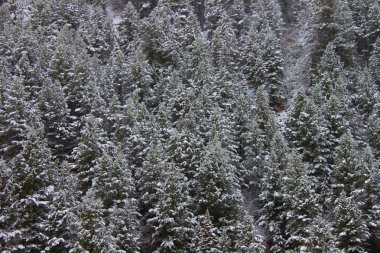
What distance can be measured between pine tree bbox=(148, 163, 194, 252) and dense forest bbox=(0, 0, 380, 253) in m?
0.10

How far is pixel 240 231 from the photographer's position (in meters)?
29.9

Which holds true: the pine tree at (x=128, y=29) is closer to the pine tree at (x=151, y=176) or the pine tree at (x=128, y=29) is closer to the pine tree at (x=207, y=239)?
the pine tree at (x=151, y=176)

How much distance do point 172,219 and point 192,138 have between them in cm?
855

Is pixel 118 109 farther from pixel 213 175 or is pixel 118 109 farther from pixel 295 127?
pixel 295 127

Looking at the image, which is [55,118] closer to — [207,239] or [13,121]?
[13,121]

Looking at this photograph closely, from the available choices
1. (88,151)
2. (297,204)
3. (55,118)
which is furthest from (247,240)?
(55,118)

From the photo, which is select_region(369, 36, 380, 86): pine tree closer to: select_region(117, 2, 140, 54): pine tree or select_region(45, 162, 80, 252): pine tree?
select_region(117, 2, 140, 54): pine tree

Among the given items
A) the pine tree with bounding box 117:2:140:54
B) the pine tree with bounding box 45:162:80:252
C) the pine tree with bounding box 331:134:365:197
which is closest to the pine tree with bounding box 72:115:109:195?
the pine tree with bounding box 45:162:80:252

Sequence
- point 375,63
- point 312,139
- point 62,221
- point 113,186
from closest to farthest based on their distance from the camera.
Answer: point 62,221
point 113,186
point 312,139
point 375,63

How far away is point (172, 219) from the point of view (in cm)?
3045

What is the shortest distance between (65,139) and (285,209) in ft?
69.1

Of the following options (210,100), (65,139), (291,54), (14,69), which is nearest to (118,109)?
(65,139)

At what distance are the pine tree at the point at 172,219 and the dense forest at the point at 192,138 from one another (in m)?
0.10

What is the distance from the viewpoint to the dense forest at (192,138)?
2972 centimetres
